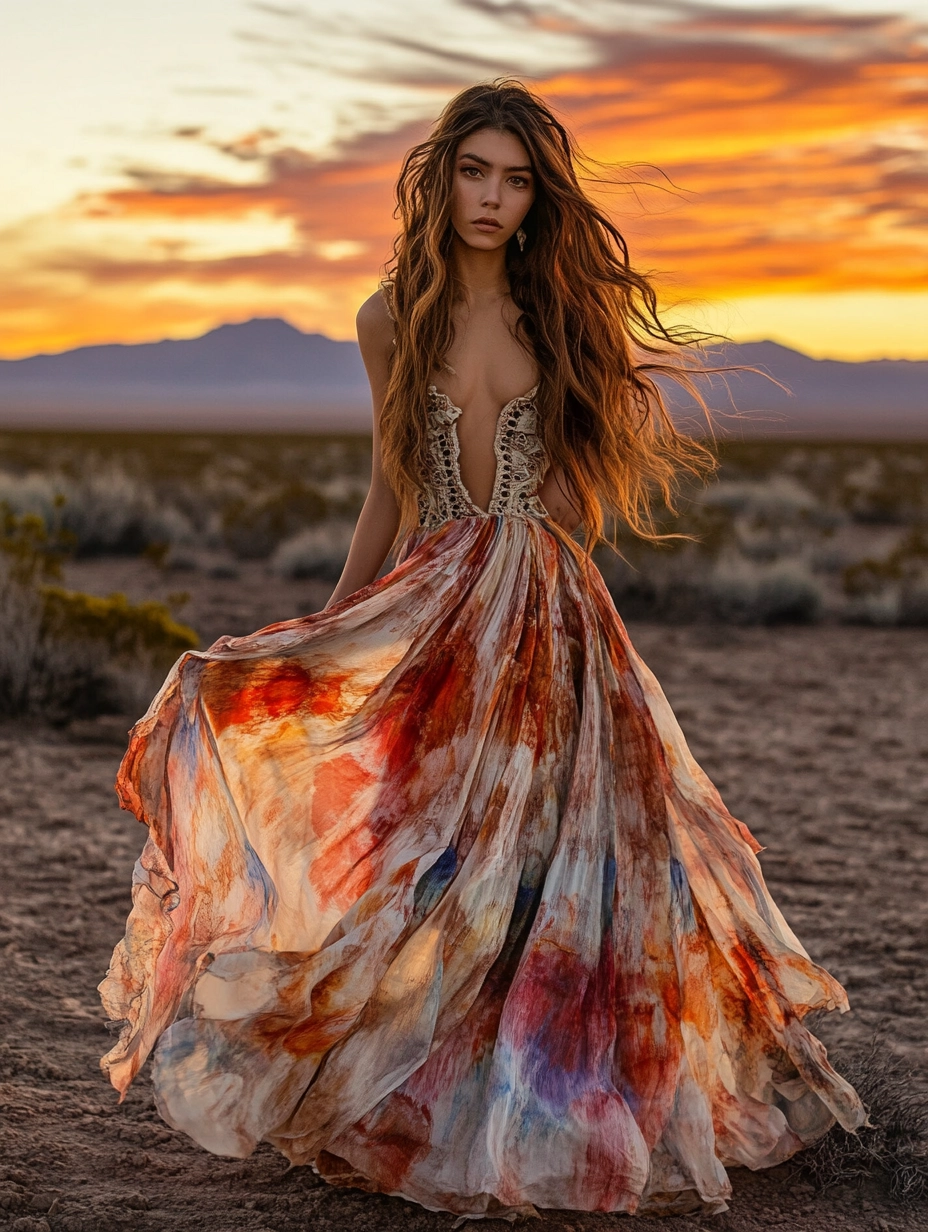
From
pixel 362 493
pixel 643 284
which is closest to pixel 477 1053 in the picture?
pixel 643 284

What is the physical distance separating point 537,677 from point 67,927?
2.62m

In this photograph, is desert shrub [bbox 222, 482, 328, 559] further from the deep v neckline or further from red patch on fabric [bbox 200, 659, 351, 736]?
red patch on fabric [bbox 200, 659, 351, 736]

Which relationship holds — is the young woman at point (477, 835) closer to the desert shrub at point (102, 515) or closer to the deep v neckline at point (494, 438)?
the deep v neckline at point (494, 438)

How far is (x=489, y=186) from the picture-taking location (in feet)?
10.2

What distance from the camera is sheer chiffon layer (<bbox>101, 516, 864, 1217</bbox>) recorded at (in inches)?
102

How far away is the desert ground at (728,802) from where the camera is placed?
294cm

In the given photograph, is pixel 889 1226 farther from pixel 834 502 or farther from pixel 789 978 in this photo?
pixel 834 502

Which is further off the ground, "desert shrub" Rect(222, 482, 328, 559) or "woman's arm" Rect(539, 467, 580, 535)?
"woman's arm" Rect(539, 467, 580, 535)

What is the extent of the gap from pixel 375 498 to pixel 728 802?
4235 mm

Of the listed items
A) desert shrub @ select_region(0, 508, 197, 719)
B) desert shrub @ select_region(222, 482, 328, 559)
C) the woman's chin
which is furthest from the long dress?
desert shrub @ select_region(222, 482, 328, 559)

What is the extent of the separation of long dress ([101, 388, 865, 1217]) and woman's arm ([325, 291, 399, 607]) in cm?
15

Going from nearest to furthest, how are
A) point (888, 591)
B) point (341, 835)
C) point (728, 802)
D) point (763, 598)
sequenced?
point (341, 835), point (728, 802), point (763, 598), point (888, 591)

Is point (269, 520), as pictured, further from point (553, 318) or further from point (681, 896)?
point (681, 896)

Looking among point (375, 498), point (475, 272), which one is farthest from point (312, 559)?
point (475, 272)
